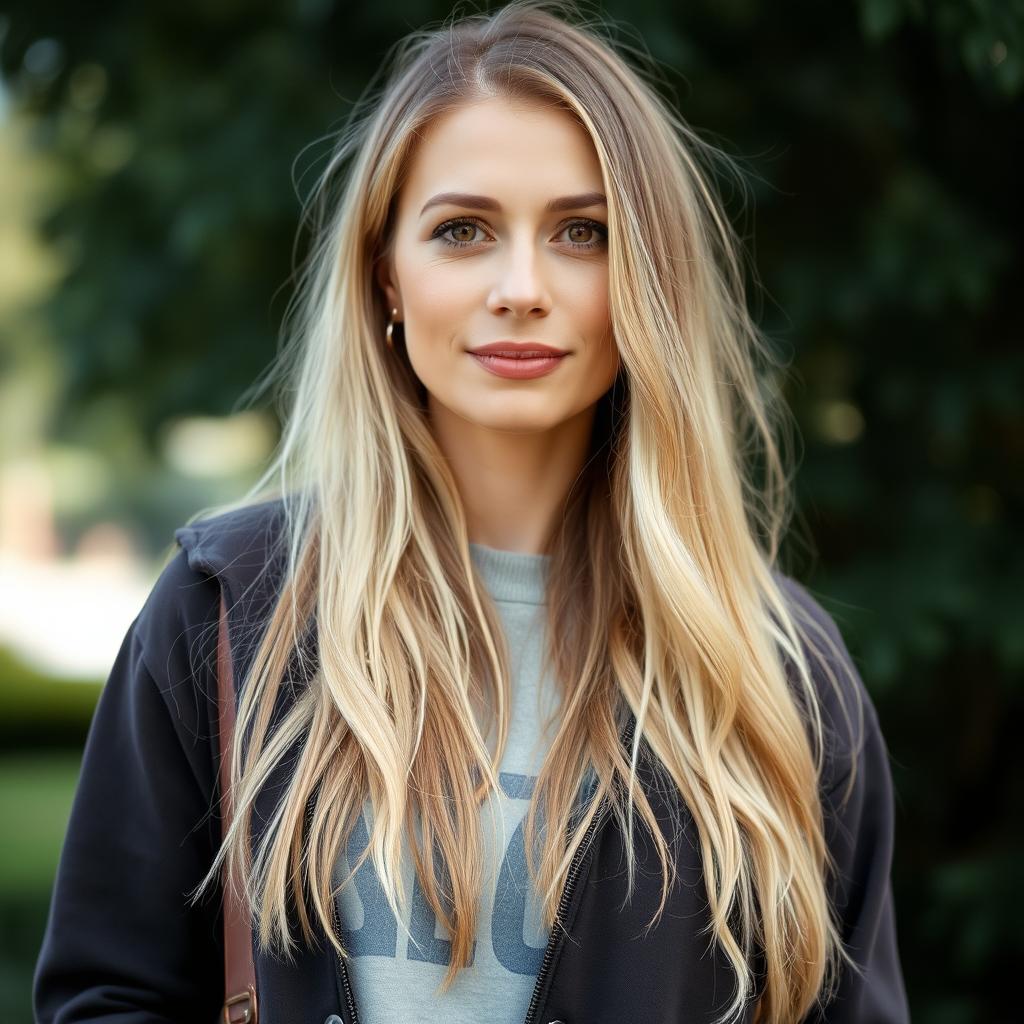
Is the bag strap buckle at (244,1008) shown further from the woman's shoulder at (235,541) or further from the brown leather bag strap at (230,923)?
the woman's shoulder at (235,541)

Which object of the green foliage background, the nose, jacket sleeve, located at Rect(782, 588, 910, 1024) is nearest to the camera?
the nose

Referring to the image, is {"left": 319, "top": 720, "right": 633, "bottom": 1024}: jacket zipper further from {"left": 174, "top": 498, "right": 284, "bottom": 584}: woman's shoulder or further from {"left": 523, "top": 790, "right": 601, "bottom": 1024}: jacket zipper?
{"left": 174, "top": 498, "right": 284, "bottom": 584}: woman's shoulder

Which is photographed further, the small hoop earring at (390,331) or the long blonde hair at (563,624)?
the small hoop earring at (390,331)

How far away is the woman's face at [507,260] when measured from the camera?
2.05 meters

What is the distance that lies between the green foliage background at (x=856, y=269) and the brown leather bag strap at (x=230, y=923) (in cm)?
163

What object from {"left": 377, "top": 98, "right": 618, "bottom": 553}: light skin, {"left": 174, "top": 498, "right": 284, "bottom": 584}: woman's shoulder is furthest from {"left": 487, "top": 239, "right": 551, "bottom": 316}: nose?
{"left": 174, "top": 498, "right": 284, "bottom": 584}: woman's shoulder

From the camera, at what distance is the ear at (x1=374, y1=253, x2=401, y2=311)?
229 centimetres

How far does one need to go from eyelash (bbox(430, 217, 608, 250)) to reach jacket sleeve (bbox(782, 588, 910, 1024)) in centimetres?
90

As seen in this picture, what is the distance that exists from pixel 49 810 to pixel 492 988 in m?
7.29

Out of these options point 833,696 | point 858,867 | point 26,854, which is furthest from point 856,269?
point 26,854

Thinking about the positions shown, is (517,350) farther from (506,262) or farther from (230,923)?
(230,923)

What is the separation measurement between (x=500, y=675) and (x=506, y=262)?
695mm

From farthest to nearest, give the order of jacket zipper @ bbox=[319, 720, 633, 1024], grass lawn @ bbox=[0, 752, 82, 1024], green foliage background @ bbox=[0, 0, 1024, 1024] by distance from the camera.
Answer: grass lawn @ bbox=[0, 752, 82, 1024]
green foliage background @ bbox=[0, 0, 1024, 1024]
jacket zipper @ bbox=[319, 720, 633, 1024]

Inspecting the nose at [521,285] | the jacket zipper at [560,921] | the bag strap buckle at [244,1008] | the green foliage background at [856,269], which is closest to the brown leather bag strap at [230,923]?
the bag strap buckle at [244,1008]
